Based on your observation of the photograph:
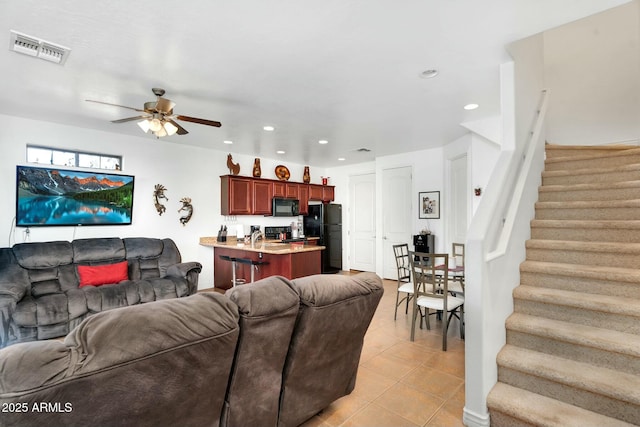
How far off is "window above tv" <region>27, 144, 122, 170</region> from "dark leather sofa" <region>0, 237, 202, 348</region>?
1103mm

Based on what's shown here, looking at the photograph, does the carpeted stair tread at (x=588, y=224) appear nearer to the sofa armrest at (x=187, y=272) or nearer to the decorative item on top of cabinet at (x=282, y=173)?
the sofa armrest at (x=187, y=272)

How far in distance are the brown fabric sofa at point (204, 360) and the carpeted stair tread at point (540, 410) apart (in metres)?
0.95

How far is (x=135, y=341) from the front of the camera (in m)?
1.00

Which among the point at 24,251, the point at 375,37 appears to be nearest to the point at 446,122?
the point at 375,37

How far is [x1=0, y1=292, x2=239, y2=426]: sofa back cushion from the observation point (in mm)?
854

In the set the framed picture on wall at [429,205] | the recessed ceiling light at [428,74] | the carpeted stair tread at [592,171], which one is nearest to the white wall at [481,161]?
the carpeted stair tread at [592,171]

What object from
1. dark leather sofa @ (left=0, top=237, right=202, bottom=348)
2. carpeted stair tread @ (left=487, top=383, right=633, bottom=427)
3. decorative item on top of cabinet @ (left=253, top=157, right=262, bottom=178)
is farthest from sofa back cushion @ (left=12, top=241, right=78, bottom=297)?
carpeted stair tread @ (left=487, top=383, right=633, bottom=427)

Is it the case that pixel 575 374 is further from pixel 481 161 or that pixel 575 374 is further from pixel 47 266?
pixel 47 266

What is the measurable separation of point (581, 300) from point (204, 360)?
2.48 meters

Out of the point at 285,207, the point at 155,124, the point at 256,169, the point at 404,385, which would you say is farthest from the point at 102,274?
the point at 404,385

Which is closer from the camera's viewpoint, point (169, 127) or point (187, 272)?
point (169, 127)

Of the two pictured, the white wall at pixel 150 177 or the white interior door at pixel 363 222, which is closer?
the white wall at pixel 150 177

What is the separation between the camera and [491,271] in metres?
2.03

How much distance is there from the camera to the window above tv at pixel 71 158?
3.98 m
